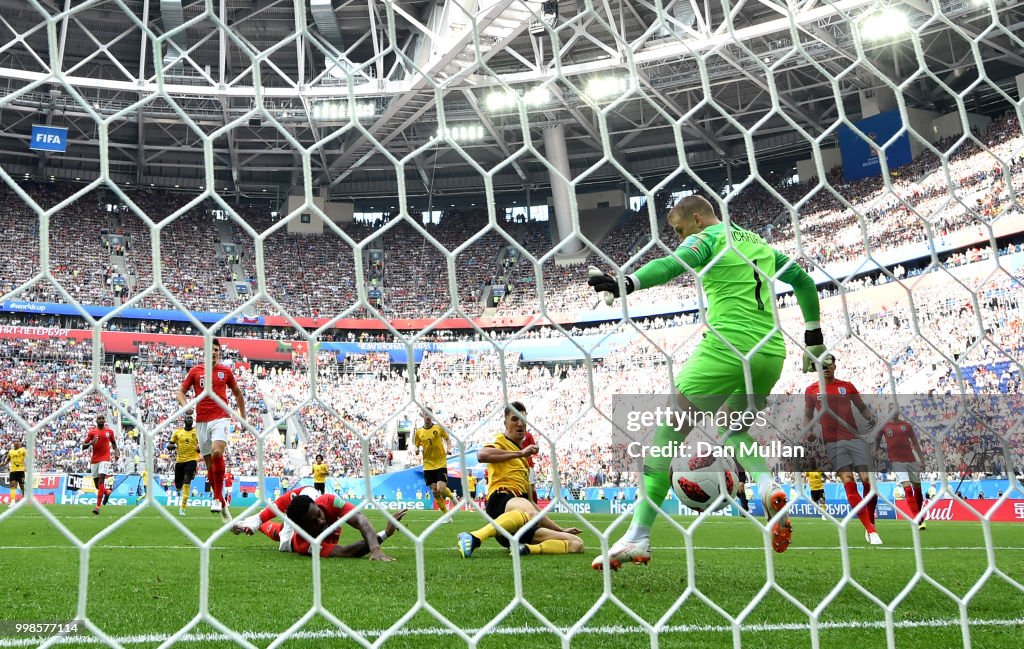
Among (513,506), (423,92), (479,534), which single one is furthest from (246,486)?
(479,534)

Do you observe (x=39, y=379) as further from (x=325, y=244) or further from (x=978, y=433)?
(x=978, y=433)

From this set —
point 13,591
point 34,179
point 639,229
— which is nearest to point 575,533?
point 13,591

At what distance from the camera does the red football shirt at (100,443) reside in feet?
32.9

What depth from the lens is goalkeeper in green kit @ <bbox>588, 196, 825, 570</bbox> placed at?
276 cm

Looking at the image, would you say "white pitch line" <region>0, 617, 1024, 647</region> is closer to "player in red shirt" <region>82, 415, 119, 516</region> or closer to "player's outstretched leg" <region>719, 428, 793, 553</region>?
"player's outstretched leg" <region>719, 428, 793, 553</region>

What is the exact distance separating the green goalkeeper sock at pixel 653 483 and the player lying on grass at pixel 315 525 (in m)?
1.55

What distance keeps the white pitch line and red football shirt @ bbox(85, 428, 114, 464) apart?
28.4 ft

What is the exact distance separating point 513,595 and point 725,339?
132cm

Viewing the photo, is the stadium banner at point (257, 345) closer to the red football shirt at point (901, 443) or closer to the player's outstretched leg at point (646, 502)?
the red football shirt at point (901, 443)

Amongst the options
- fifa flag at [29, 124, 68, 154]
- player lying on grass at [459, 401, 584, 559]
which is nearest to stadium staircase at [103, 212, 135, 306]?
fifa flag at [29, 124, 68, 154]

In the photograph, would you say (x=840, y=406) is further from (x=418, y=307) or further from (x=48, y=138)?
(x=48, y=138)

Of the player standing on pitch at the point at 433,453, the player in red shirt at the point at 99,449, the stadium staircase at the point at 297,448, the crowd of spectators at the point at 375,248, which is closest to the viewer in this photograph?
the player standing on pitch at the point at 433,453

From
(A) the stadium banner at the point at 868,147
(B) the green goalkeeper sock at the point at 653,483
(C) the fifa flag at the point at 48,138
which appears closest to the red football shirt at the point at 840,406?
(B) the green goalkeeper sock at the point at 653,483
